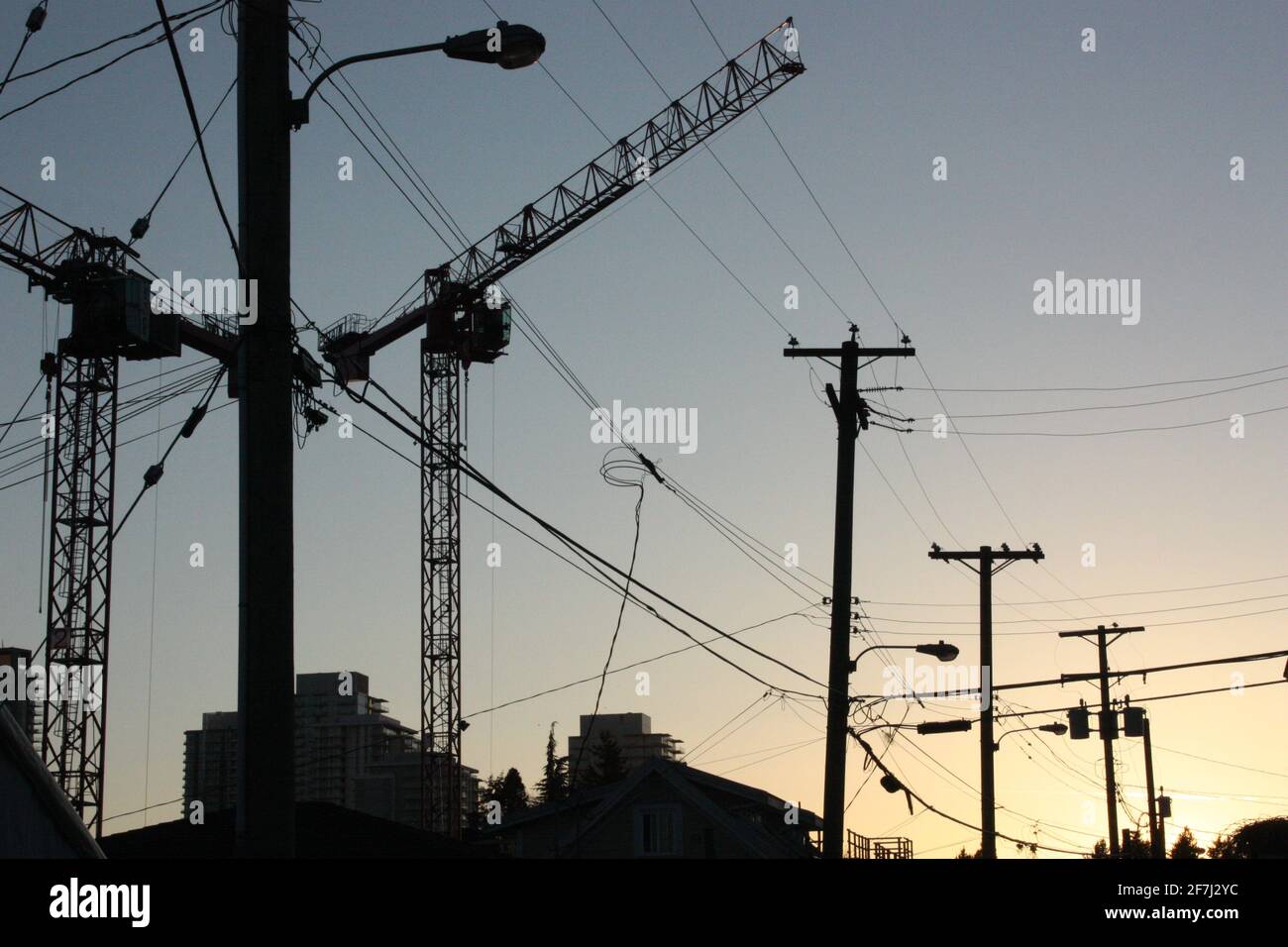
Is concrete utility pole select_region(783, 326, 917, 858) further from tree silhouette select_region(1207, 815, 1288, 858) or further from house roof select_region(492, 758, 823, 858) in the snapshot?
tree silhouette select_region(1207, 815, 1288, 858)

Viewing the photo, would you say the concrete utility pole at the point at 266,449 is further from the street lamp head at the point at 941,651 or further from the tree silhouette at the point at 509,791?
the tree silhouette at the point at 509,791

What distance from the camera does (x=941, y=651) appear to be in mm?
34188

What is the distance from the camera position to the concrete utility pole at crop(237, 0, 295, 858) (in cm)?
980

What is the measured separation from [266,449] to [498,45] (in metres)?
3.64

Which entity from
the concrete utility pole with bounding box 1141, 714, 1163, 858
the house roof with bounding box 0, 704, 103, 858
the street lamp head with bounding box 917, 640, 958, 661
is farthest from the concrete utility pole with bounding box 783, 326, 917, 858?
the concrete utility pole with bounding box 1141, 714, 1163, 858

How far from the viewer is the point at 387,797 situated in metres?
189

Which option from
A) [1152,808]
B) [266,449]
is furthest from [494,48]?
[1152,808]

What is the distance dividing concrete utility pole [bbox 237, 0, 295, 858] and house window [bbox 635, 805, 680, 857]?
35.3m

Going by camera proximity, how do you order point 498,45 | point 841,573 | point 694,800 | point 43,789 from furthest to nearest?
point 694,800 → point 841,573 → point 498,45 → point 43,789

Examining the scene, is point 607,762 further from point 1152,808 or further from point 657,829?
point 657,829

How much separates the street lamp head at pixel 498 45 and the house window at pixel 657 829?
116 feet
